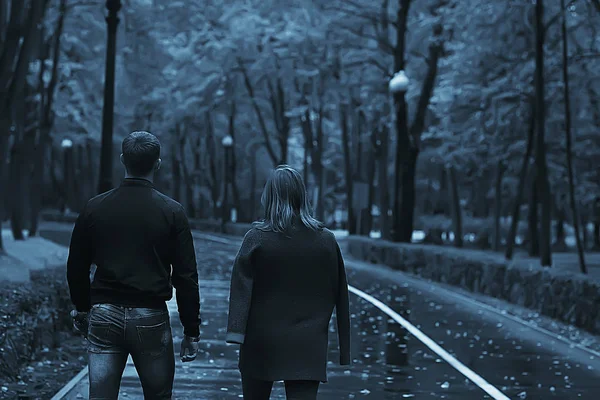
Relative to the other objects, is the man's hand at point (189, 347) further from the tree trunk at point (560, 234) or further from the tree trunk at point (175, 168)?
the tree trunk at point (175, 168)

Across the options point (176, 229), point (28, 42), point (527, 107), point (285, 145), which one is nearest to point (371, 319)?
point (28, 42)

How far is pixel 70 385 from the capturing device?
11.2m

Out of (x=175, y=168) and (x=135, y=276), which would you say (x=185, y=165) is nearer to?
(x=175, y=168)

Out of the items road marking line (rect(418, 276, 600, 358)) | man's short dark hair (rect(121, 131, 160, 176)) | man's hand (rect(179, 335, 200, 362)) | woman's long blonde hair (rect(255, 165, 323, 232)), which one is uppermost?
man's short dark hair (rect(121, 131, 160, 176))

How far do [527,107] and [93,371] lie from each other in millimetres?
32252

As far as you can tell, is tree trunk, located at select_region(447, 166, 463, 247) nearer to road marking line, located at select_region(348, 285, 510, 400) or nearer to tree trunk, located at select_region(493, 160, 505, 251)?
tree trunk, located at select_region(493, 160, 505, 251)

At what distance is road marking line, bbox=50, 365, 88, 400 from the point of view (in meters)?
10.5

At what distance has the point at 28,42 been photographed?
24.9m

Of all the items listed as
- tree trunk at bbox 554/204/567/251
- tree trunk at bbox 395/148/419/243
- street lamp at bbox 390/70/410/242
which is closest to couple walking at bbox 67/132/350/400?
street lamp at bbox 390/70/410/242

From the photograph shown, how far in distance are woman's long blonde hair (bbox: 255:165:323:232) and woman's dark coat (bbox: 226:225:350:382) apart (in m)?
0.06

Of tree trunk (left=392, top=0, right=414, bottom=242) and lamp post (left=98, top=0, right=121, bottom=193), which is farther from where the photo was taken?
tree trunk (left=392, top=0, right=414, bottom=242)

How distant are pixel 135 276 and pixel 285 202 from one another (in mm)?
867

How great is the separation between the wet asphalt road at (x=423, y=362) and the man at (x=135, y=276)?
4.73m

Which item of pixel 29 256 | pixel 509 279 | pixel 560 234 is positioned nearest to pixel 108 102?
pixel 29 256
